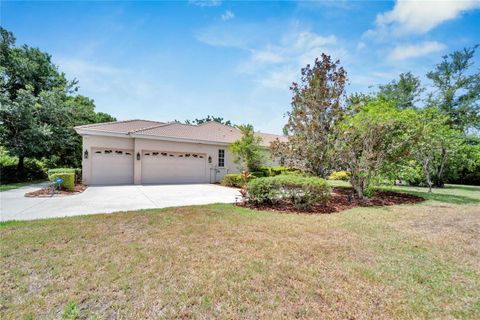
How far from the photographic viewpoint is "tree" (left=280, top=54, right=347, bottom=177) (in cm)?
1085

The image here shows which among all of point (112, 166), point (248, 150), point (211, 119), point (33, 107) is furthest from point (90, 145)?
point (211, 119)

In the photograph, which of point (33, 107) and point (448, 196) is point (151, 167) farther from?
point (448, 196)

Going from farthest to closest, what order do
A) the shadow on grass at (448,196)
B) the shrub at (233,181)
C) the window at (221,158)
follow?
the window at (221,158)
the shrub at (233,181)
the shadow on grass at (448,196)

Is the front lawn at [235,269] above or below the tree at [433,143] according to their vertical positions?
below

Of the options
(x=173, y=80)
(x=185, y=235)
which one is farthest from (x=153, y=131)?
(x=185, y=235)

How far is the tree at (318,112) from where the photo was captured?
1085 centimetres

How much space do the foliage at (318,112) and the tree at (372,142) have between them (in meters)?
1.01

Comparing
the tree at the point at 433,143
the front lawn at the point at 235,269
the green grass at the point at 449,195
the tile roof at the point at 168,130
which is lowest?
the green grass at the point at 449,195

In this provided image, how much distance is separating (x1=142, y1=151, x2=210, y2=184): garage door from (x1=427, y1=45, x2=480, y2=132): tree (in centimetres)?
2619

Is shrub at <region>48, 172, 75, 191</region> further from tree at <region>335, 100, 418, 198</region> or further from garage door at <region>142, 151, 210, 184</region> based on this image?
tree at <region>335, 100, 418, 198</region>

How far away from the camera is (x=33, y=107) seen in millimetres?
15125

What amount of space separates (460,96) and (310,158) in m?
25.2

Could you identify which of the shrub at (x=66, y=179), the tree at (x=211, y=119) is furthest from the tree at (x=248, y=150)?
the tree at (x=211, y=119)

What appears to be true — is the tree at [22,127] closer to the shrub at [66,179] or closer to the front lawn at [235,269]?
the shrub at [66,179]
